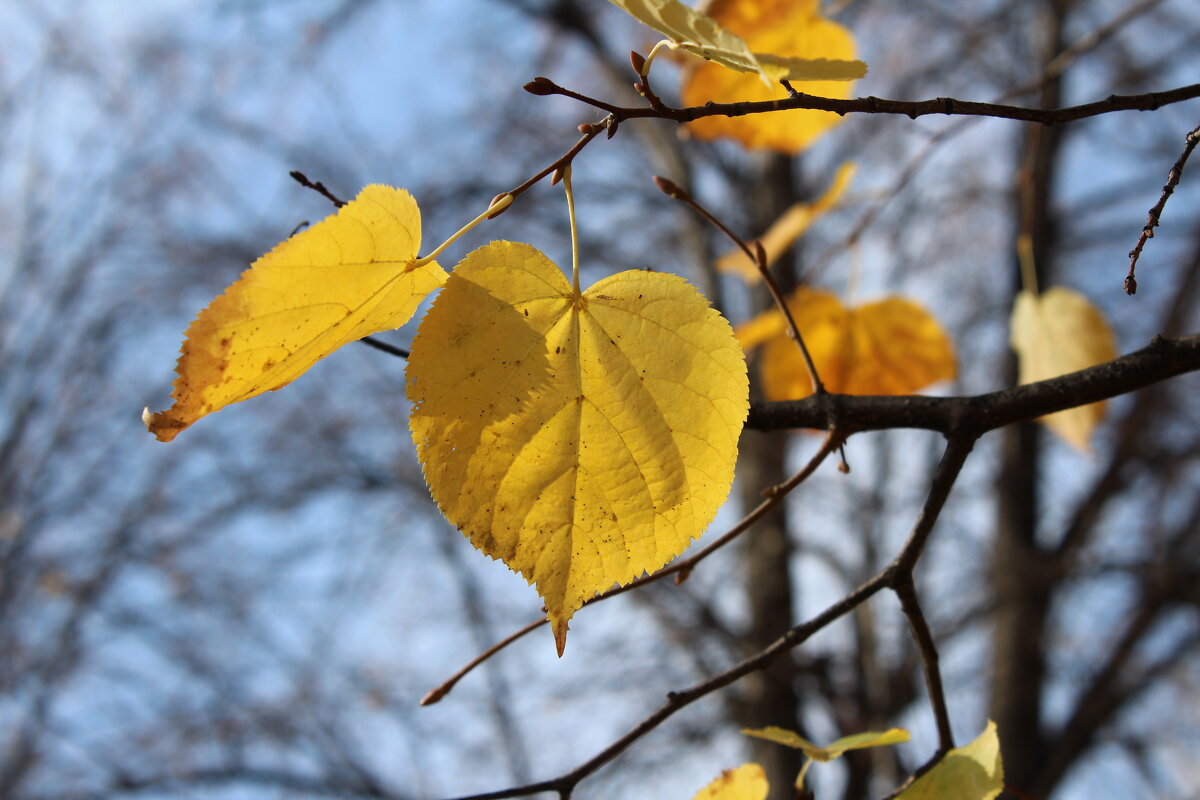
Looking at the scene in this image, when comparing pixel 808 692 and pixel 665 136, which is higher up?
pixel 665 136

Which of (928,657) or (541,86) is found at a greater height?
(541,86)

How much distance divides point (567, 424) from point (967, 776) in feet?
0.93

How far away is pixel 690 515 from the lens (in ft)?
1.38

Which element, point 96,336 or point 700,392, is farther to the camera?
point 96,336

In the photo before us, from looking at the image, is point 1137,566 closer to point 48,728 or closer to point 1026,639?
point 1026,639

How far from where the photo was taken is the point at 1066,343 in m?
0.87

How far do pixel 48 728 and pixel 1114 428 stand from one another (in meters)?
4.79

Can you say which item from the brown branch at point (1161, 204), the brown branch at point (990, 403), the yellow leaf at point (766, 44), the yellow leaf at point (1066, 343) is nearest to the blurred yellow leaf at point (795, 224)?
the yellow leaf at point (766, 44)

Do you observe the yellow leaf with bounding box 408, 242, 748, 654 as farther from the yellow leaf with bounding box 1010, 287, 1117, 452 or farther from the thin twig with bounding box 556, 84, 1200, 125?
the yellow leaf with bounding box 1010, 287, 1117, 452

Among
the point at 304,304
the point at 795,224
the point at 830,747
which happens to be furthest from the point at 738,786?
the point at 795,224

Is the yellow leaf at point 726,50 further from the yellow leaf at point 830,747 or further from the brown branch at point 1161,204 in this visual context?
the yellow leaf at point 830,747

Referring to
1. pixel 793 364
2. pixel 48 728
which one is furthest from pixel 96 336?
pixel 793 364

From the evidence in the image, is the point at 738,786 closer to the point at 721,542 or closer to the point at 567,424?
the point at 721,542

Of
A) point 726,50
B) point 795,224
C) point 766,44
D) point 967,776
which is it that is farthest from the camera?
point 795,224
